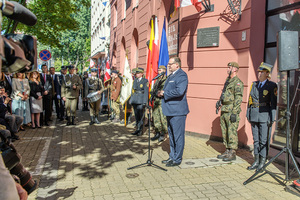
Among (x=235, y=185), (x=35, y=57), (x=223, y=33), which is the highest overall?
(x=223, y=33)

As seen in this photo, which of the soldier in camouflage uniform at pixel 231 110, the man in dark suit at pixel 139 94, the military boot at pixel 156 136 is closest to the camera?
the soldier in camouflage uniform at pixel 231 110

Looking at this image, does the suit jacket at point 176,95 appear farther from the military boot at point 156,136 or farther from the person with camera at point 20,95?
the person with camera at point 20,95

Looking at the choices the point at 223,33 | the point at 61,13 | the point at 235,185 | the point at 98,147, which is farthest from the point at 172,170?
the point at 61,13

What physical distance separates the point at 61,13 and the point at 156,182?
16111mm

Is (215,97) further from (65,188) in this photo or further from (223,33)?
(65,188)

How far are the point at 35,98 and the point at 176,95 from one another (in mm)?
5866

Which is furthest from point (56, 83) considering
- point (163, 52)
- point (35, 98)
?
point (163, 52)

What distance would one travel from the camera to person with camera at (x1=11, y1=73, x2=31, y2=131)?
8.55 metres

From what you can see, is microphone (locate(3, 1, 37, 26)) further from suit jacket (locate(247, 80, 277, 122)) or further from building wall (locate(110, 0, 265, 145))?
building wall (locate(110, 0, 265, 145))

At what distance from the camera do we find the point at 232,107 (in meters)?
5.74

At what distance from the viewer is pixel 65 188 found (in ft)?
13.9

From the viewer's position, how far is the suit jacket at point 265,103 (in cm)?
505

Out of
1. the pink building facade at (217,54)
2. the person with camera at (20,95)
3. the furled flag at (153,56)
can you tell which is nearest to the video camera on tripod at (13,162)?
the pink building facade at (217,54)

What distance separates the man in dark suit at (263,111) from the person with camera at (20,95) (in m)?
6.90
